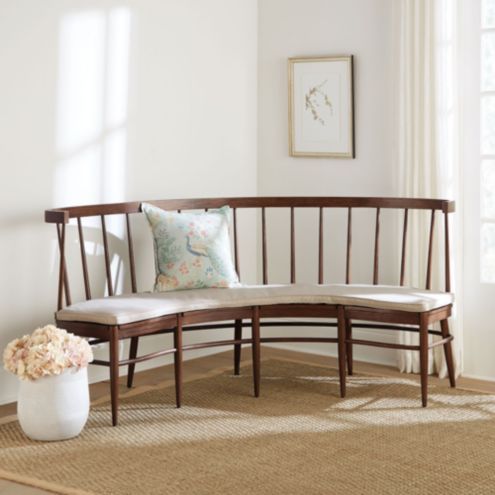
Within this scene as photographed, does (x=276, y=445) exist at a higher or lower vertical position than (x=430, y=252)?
lower

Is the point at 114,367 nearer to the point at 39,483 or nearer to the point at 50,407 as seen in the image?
the point at 50,407

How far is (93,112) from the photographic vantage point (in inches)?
185

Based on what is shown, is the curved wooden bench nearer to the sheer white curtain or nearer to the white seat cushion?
the white seat cushion

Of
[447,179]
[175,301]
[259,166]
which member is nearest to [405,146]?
[447,179]

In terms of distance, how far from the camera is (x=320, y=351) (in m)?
5.50

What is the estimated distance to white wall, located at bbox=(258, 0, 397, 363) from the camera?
521 centimetres

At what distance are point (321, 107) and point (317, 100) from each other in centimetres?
5

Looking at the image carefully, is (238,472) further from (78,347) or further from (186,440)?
(78,347)

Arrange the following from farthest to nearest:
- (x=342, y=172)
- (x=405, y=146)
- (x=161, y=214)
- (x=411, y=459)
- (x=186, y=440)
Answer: (x=342, y=172) < (x=405, y=146) < (x=161, y=214) < (x=186, y=440) < (x=411, y=459)

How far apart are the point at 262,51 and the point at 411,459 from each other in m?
2.91

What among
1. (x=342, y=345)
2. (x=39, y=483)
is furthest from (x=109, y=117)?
(x=39, y=483)

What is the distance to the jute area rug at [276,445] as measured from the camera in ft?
10.8

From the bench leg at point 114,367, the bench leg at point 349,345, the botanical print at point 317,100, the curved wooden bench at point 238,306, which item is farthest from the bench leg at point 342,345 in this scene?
the botanical print at point 317,100

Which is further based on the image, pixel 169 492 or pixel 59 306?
pixel 59 306
